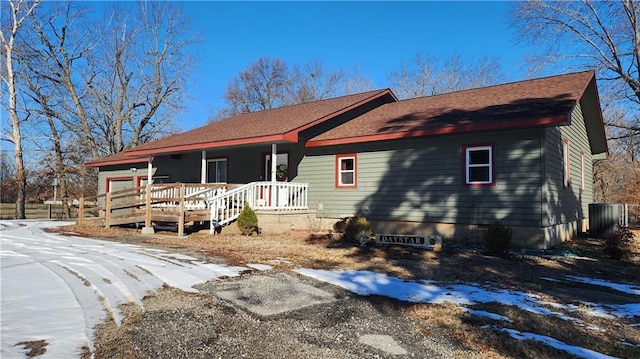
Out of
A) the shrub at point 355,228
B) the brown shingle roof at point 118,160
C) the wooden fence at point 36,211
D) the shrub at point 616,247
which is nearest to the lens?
the shrub at point 616,247

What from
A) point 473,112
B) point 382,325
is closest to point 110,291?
point 382,325

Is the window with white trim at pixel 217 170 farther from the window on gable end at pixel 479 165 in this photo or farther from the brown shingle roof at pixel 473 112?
the window on gable end at pixel 479 165

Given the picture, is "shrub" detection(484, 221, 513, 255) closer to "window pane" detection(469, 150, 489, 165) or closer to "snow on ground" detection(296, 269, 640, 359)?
"snow on ground" detection(296, 269, 640, 359)

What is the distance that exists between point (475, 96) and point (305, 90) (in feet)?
92.3

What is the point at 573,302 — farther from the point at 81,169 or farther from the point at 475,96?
the point at 81,169

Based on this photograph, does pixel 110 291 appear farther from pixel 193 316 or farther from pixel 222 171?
pixel 222 171

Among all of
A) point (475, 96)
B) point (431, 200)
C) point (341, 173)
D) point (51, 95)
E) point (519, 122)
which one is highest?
point (51, 95)

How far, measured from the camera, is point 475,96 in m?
13.5

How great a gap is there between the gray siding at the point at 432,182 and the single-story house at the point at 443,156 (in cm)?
3

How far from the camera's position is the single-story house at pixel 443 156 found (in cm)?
984

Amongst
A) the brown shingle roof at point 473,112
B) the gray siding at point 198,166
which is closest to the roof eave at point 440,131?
the brown shingle roof at point 473,112

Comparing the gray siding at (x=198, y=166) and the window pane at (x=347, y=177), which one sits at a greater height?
the gray siding at (x=198, y=166)

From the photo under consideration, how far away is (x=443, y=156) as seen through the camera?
11016 mm

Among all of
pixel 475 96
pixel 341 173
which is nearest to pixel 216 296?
pixel 341 173
